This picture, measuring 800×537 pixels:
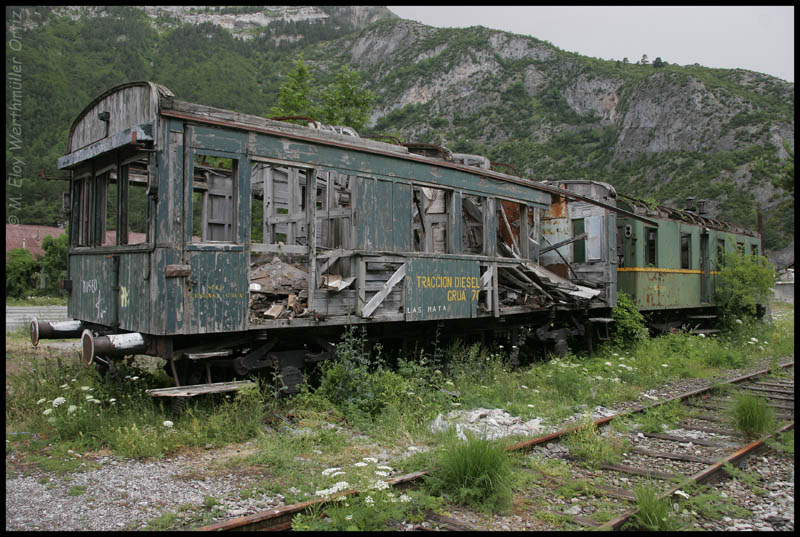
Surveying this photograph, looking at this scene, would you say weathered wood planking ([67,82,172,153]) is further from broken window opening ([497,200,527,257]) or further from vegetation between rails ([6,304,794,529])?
broken window opening ([497,200,527,257])

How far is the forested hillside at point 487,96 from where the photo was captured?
4962cm

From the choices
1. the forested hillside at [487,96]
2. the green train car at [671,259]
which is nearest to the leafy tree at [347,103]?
the green train car at [671,259]

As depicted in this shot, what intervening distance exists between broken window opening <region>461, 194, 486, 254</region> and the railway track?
15.5ft

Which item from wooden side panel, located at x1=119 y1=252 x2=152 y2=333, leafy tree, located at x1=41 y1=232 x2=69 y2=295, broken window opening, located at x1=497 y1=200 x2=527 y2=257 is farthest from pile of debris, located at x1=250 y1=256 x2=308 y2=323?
leafy tree, located at x1=41 y1=232 x2=69 y2=295

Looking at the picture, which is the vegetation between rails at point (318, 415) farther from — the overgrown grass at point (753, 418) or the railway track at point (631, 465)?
the overgrown grass at point (753, 418)

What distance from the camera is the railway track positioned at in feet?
12.9

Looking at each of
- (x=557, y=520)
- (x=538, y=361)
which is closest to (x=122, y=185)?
(x=557, y=520)

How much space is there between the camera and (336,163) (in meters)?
7.59

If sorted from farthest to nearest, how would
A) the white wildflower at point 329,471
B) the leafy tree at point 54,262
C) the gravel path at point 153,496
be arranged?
the leafy tree at point 54,262, the white wildflower at point 329,471, the gravel path at point 153,496

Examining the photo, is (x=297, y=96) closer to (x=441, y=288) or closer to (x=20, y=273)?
(x=441, y=288)

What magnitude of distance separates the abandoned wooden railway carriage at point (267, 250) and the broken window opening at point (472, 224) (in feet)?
0.14

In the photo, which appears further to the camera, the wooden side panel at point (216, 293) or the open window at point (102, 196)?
the open window at point (102, 196)

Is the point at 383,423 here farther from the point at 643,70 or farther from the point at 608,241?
the point at 643,70

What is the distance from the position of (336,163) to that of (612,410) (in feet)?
16.4
